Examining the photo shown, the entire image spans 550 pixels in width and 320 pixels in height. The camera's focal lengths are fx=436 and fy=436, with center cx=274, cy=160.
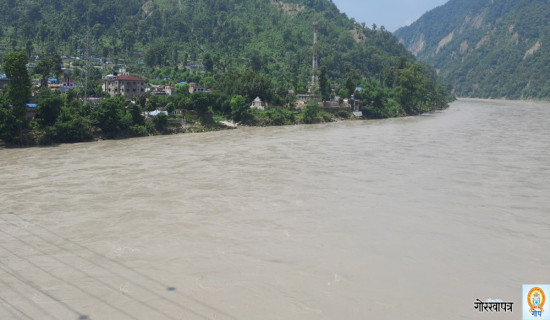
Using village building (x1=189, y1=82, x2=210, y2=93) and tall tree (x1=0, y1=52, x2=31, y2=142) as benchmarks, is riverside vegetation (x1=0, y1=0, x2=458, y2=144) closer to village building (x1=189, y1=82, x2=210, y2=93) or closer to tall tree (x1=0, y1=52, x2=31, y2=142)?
tall tree (x1=0, y1=52, x2=31, y2=142)

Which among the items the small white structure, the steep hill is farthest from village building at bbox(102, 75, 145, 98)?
the steep hill

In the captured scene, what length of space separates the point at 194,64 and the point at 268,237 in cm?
8900

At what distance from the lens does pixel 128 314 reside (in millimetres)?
10031

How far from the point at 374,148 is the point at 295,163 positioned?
982cm

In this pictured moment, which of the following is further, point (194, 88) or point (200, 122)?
point (194, 88)

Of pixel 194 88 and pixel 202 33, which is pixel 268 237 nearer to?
pixel 194 88

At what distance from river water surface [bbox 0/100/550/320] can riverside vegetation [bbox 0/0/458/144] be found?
1064 centimetres

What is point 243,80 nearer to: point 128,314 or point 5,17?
point 128,314

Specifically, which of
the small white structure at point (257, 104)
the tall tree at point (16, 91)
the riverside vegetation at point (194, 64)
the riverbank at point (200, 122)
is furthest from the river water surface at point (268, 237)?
the small white structure at point (257, 104)

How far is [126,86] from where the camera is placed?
60.2 meters

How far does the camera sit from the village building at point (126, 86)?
59.8 meters

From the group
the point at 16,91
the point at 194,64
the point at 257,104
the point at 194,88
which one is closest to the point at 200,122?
the point at 257,104

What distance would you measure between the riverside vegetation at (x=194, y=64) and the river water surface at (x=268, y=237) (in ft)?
34.9

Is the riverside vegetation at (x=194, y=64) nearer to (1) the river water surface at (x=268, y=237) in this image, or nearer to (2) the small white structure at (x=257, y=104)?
(2) the small white structure at (x=257, y=104)
